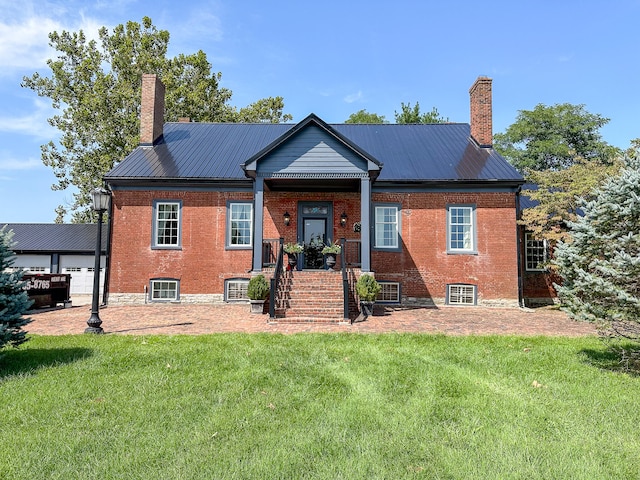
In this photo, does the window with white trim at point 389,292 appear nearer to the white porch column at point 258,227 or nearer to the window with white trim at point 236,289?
the white porch column at point 258,227

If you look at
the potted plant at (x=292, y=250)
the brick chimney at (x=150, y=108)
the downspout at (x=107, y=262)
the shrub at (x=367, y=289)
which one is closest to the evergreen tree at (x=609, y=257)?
the shrub at (x=367, y=289)

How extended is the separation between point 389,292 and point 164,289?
29.0 feet

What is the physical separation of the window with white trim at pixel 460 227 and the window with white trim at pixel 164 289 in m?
10.9

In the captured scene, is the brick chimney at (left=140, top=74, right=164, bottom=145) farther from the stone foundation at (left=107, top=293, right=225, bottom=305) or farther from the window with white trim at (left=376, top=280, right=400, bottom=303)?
the window with white trim at (left=376, top=280, right=400, bottom=303)

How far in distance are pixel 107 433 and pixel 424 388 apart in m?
3.82

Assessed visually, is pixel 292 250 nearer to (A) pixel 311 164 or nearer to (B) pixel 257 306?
(B) pixel 257 306

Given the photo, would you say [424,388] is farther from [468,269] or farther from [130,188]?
[130,188]

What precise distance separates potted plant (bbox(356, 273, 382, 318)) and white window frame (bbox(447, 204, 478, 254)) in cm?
488

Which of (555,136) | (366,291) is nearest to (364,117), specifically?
(555,136)

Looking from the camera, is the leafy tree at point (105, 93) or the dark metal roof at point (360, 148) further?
the leafy tree at point (105, 93)

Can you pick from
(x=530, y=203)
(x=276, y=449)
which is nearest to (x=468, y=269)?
(x=530, y=203)

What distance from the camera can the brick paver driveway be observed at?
9.61 meters

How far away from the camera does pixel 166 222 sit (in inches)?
599

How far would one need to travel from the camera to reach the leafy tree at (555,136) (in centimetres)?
3266
